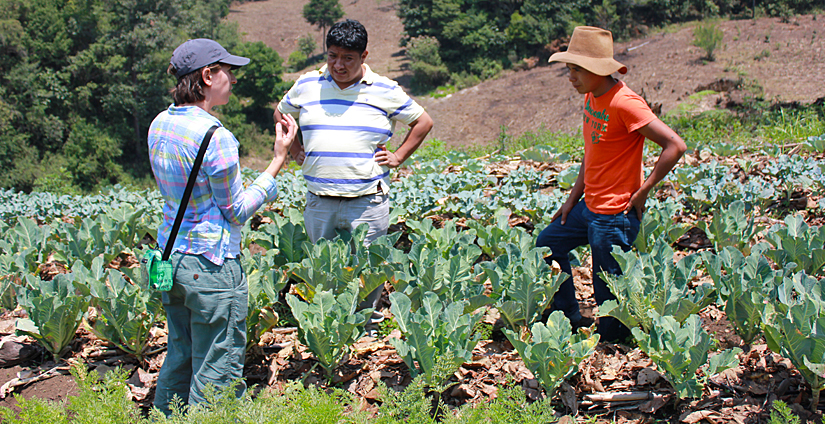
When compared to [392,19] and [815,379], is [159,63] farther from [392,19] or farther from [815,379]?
[815,379]

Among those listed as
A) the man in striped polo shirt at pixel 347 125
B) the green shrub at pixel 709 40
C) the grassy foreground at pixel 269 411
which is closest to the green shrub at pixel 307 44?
the green shrub at pixel 709 40

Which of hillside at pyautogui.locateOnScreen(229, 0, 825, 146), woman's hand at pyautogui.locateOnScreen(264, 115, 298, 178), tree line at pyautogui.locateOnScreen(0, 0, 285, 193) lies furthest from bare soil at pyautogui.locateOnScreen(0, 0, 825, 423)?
tree line at pyautogui.locateOnScreen(0, 0, 285, 193)

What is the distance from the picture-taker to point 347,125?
9.98 ft

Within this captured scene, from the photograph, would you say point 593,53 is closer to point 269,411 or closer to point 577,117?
point 269,411

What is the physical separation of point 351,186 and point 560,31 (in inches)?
1299

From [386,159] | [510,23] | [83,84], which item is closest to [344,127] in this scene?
[386,159]

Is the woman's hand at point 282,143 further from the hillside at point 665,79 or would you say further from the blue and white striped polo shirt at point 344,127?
the hillside at point 665,79

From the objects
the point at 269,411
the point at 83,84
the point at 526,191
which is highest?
the point at 269,411

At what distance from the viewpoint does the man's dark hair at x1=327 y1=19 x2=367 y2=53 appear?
2.87 m

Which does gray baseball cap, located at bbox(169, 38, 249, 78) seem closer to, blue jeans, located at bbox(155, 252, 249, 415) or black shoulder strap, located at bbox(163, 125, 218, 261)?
black shoulder strap, located at bbox(163, 125, 218, 261)

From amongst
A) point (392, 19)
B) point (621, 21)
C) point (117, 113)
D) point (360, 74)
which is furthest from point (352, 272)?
point (392, 19)

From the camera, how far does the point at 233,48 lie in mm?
38875

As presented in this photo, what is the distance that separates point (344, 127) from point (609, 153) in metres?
1.44

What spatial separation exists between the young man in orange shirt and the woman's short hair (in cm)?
171
